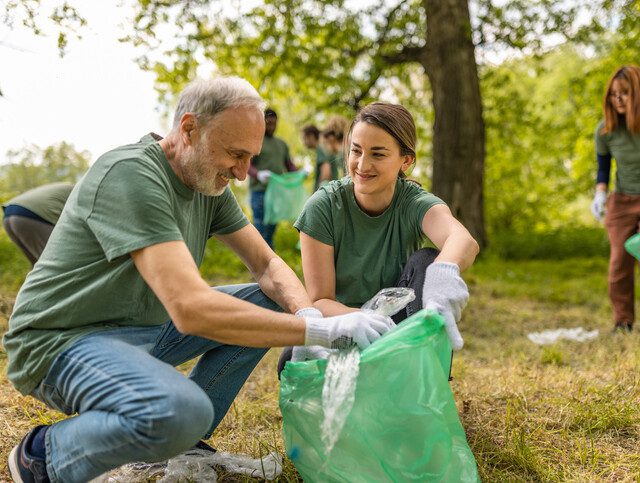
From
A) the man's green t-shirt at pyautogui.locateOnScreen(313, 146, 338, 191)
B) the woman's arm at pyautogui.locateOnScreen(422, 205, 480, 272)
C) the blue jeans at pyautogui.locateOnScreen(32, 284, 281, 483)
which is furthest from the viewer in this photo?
the man's green t-shirt at pyautogui.locateOnScreen(313, 146, 338, 191)

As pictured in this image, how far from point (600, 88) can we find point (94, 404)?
26.5ft

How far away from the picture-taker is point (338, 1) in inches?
265

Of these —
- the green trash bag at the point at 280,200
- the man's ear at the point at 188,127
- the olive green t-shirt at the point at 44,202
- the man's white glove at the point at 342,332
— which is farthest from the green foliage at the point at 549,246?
the man's ear at the point at 188,127

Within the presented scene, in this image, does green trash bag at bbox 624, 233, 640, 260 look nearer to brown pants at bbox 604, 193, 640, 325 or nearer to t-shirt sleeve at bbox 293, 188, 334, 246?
brown pants at bbox 604, 193, 640, 325

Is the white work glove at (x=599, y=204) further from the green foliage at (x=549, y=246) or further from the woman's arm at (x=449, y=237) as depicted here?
the green foliage at (x=549, y=246)

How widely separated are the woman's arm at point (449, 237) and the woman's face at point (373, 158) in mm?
189

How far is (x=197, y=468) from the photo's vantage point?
1793 mm

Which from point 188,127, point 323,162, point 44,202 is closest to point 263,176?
point 323,162

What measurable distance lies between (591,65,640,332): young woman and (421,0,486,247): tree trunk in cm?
284

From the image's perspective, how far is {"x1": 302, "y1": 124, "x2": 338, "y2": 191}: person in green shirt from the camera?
5355mm

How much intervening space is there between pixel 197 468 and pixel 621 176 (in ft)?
9.66

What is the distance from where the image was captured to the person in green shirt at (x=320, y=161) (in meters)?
5.36

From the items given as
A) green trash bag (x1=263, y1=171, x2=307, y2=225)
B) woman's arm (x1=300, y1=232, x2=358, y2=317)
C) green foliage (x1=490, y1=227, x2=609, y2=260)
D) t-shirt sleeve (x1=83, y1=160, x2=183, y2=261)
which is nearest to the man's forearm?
woman's arm (x1=300, y1=232, x2=358, y2=317)

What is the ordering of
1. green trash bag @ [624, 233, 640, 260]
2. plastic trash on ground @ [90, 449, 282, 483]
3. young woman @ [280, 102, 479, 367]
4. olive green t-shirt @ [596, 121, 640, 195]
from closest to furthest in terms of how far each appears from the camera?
1. plastic trash on ground @ [90, 449, 282, 483]
2. young woman @ [280, 102, 479, 367]
3. green trash bag @ [624, 233, 640, 260]
4. olive green t-shirt @ [596, 121, 640, 195]
